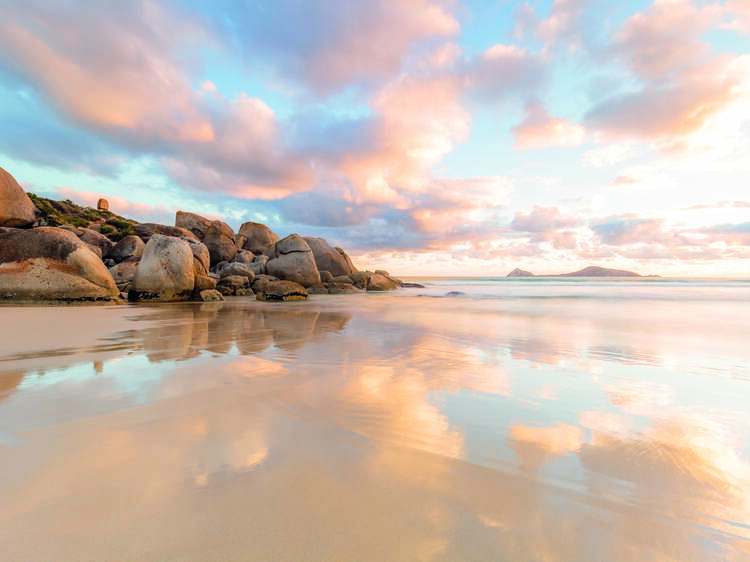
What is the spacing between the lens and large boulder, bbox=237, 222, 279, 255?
23.3 metres

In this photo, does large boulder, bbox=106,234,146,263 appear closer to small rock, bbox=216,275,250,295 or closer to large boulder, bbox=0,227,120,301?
small rock, bbox=216,275,250,295

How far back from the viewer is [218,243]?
1956 centimetres

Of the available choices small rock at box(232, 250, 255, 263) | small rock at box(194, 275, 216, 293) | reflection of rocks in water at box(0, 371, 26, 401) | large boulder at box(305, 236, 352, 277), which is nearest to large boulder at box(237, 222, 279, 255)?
small rock at box(232, 250, 255, 263)

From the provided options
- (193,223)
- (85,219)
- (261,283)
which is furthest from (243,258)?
(85,219)

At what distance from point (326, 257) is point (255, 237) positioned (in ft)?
20.4

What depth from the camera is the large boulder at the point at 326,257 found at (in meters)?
21.1

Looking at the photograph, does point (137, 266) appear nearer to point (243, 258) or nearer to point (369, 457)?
point (243, 258)

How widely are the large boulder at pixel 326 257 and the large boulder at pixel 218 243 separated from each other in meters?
4.61

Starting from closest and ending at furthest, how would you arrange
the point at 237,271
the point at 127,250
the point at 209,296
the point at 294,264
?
1. the point at 209,296
2. the point at 237,271
3. the point at 127,250
4. the point at 294,264

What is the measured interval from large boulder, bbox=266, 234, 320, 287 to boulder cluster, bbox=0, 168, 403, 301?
1.9 inches

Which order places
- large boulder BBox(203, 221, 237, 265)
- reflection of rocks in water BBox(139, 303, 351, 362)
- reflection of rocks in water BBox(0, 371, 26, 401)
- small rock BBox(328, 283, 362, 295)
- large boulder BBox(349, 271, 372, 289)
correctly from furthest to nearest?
1. large boulder BBox(349, 271, 372, 289)
2. large boulder BBox(203, 221, 237, 265)
3. small rock BBox(328, 283, 362, 295)
4. reflection of rocks in water BBox(139, 303, 351, 362)
5. reflection of rocks in water BBox(0, 371, 26, 401)

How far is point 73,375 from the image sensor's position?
2.73 m

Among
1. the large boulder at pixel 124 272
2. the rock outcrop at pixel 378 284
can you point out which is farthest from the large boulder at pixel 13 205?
the rock outcrop at pixel 378 284

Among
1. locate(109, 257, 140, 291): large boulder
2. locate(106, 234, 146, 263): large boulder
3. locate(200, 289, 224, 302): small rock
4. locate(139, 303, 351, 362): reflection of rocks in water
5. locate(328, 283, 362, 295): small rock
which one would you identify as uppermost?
locate(106, 234, 146, 263): large boulder
